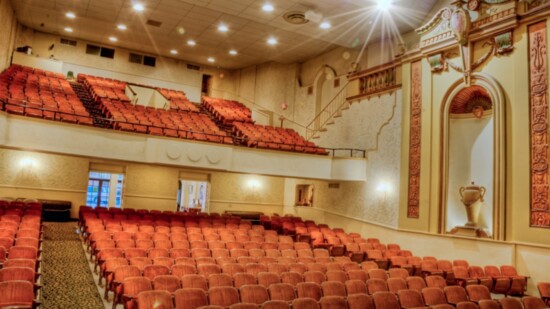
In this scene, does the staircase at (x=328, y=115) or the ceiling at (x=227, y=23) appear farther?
the staircase at (x=328, y=115)

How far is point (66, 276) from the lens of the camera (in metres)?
5.93

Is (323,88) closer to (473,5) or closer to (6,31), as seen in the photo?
(473,5)

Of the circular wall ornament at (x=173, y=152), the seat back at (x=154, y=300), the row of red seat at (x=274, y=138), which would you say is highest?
the row of red seat at (x=274, y=138)

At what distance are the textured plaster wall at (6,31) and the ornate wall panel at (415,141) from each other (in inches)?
418

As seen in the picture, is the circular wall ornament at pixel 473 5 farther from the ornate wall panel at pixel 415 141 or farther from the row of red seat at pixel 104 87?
the row of red seat at pixel 104 87

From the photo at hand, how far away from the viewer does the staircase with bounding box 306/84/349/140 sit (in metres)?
12.6

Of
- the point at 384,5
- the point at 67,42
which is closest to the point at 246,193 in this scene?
the point at 384,5

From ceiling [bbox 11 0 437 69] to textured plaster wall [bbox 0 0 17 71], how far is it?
0.33 m

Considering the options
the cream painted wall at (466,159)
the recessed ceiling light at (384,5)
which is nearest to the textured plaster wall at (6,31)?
the recessed ceiling light at (384,5)

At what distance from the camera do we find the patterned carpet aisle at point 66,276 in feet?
16.3

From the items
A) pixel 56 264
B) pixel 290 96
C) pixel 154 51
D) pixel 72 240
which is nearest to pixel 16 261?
pixel 56 264

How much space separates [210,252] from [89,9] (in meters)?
9.06

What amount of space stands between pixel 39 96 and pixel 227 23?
537 cm

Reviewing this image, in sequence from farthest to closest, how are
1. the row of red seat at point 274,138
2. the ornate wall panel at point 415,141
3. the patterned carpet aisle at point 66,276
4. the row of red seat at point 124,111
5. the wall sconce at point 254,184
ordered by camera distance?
the wall sconce at point 254,184 → the row of red seat at point 274,138 → the row of red seat at point 124,111 → the ornate wall panel at point 415,141 → the patterned carpet aisle at point 66,276
